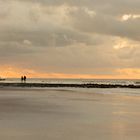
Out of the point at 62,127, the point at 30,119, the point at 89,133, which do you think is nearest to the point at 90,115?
the point at 30,119

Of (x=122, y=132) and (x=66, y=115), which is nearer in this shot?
(x=122, y=132)

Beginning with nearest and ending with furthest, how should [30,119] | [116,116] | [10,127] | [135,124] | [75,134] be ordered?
[75,134] → [10,127] → [135,124] → [30,119] → [116,116]

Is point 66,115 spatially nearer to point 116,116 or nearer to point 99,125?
point 116,116

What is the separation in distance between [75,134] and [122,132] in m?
2.47

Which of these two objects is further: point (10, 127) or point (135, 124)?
point (135, 124)

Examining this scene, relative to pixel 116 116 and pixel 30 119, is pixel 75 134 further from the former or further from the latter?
pixel 116 116

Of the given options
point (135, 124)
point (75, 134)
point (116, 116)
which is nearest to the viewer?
point (75, 134)

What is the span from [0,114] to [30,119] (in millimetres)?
3642

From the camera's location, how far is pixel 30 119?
26.2 metres

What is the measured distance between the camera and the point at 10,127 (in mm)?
22359

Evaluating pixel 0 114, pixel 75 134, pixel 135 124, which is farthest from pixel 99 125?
pixel 0 114

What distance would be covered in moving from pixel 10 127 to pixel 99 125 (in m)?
4.89

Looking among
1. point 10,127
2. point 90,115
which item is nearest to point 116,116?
point 90,115

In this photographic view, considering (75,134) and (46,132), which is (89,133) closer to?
(75,134)
